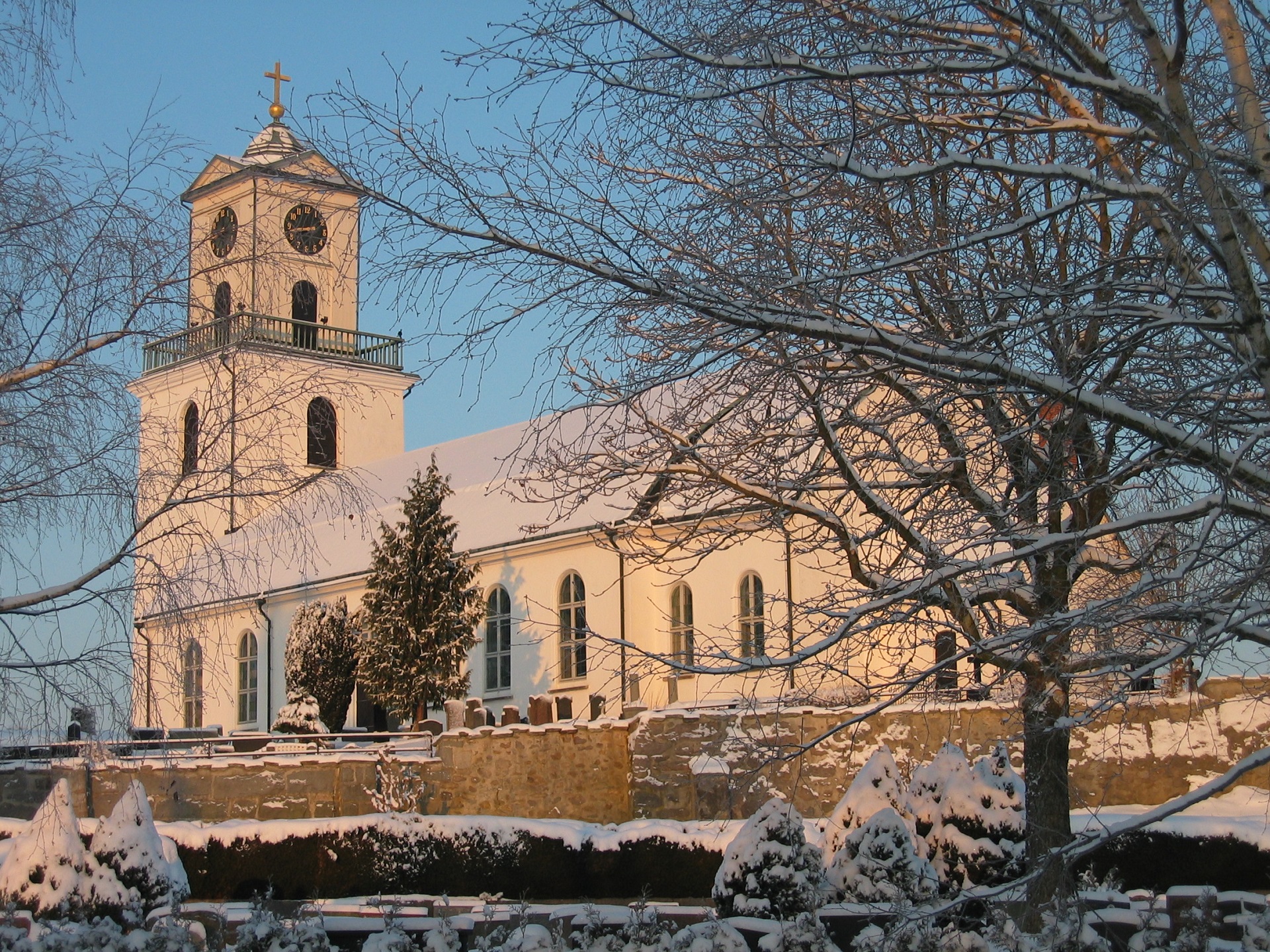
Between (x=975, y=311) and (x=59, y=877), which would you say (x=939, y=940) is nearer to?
(x=975, y=311)

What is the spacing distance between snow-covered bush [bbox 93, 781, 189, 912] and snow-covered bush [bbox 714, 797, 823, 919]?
15.1ft

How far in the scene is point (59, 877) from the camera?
36.8ft

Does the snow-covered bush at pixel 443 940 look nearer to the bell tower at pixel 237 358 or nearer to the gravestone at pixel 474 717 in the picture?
the bell tower at pixel 237 358

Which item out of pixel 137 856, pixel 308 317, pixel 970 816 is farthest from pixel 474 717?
pixel 308 317

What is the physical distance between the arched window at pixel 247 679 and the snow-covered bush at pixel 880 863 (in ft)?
89.1

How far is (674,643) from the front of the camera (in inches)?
938

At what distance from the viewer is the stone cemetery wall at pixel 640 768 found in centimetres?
1653

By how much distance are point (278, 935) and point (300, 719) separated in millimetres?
19142

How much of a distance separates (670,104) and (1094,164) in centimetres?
188

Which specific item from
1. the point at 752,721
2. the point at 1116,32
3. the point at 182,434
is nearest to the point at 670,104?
the point at 1116,32

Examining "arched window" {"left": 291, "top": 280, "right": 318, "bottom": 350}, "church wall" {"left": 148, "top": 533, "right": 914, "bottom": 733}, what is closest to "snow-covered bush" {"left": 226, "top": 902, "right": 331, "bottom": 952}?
"church wall" {"left": 148, "top": 533, "right": 914, "bottom": 733}

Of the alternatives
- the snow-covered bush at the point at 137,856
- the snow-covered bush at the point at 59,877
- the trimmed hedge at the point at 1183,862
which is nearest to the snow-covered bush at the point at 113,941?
the snow-covered bush at the point at 59,877

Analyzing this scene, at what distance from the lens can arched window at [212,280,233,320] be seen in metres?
8.05

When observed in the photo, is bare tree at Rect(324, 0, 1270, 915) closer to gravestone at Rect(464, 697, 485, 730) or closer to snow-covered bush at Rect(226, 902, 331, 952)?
snow-covered bush at Rect(226, 902, 331, 952)
